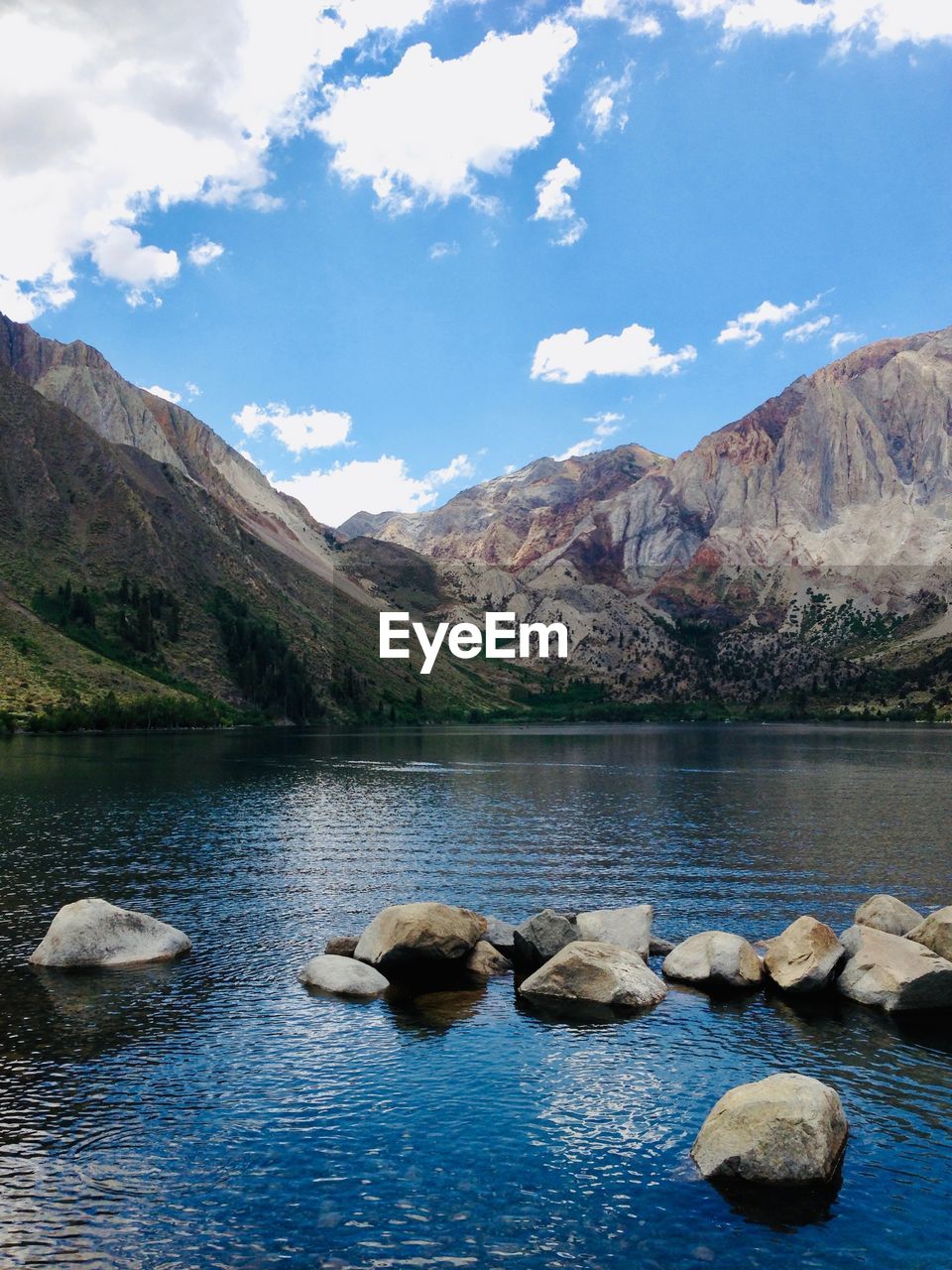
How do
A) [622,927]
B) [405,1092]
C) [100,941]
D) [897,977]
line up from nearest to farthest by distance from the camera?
[405,1092] < [897,977] < [100,941] < [622,927]

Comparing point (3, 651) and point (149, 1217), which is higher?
point (3, 651)

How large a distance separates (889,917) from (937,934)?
14.1 ft

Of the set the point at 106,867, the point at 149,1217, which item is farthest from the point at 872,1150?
the point at 106,867

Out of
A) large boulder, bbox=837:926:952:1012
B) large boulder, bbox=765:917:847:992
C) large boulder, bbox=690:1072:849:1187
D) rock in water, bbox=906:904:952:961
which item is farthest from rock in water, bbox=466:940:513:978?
rock in water, bbox=906:904:952:961

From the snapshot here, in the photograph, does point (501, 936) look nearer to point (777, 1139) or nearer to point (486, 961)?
point (486, 961)

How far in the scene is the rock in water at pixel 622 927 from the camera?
42938 mm

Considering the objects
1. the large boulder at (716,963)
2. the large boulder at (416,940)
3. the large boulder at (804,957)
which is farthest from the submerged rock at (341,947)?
the large boulder at (804,957)

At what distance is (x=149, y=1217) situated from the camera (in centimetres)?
2052

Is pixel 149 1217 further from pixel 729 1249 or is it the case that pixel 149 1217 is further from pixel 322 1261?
pixel 729 1249

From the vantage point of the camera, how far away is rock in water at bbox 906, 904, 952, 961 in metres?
40.0

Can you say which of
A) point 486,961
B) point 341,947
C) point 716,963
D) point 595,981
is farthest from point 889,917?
point 341,947

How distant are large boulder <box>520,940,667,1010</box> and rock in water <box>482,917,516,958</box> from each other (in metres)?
4.80

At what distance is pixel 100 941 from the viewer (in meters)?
40.2

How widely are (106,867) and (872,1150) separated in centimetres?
5238
